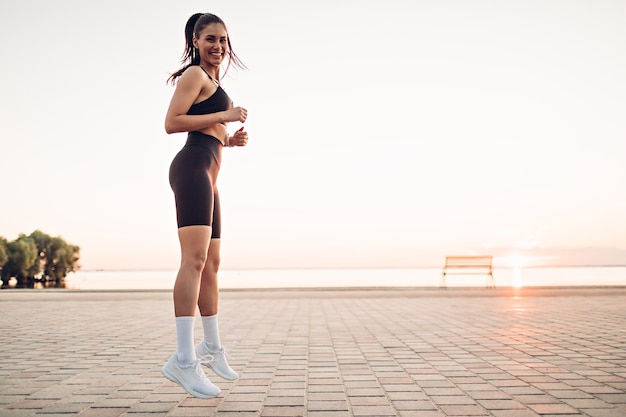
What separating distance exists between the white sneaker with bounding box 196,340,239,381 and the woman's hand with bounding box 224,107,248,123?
138 centimetres

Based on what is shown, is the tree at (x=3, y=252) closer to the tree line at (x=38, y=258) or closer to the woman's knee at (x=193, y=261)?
the tree line at (x=38, y=258)

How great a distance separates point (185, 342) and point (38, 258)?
227 ft

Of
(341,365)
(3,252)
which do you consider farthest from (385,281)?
(3,252)

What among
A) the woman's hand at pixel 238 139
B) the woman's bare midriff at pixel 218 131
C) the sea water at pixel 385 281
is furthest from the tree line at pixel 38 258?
the woman's bare midriff at pixel 218 131

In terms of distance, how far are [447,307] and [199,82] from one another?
6894 millimetres

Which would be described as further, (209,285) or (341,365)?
(341,365)

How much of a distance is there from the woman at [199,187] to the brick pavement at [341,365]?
22cm

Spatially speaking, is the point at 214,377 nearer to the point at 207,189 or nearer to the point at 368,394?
the point at 368,394

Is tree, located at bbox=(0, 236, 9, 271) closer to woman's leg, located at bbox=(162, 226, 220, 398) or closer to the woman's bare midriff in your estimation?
the woman's bare midriff

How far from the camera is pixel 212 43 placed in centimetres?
308

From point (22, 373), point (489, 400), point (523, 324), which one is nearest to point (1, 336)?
point (22, 373)

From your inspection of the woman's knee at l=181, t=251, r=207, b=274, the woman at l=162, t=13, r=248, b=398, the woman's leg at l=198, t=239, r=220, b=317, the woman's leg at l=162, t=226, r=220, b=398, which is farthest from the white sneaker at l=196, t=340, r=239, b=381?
the woman's knee at l=181, t=251, r=207, b=274

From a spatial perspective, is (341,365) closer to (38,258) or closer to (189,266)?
(189,266)

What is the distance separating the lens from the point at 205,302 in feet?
10.3
